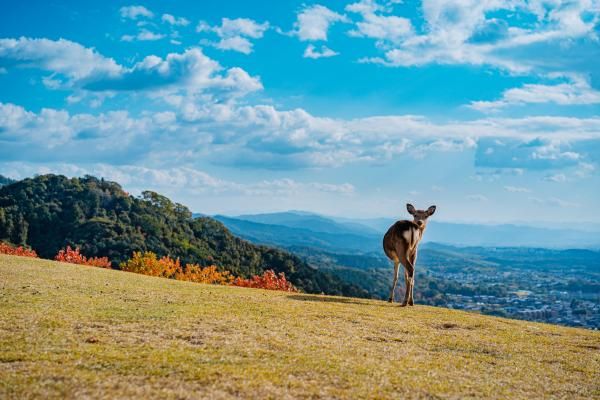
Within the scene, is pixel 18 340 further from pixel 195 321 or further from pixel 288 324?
pixel 288 324

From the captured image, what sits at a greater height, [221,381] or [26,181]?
[26,181]

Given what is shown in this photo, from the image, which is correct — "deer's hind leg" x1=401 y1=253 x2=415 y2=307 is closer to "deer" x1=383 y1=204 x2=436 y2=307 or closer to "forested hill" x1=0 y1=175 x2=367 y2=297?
"deer" x1=383 y1=204 x2=436 y2=307

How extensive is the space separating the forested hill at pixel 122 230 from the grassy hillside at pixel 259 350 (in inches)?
3926

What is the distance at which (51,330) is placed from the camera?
531 inches

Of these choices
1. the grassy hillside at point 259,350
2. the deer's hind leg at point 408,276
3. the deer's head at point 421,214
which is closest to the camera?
the grassy hillside at point 259,350

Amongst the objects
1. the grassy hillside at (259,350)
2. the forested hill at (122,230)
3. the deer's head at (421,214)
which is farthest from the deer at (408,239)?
the forested hill at (122,230)

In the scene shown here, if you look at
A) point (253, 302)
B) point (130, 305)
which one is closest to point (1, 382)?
point (130, 305)

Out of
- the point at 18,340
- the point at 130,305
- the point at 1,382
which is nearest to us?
the point at 1,382

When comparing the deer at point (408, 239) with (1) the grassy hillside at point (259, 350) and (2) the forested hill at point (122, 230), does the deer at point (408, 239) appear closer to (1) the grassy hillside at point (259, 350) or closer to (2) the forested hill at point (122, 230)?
(1) the grassy hillside at point (259, 350)

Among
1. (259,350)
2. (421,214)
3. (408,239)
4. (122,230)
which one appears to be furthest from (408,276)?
(122,230)

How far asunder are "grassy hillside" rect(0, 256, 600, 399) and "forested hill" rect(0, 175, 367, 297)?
9972 centimetres

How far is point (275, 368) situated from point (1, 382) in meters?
5.37

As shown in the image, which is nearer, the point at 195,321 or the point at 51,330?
the point at 51,330

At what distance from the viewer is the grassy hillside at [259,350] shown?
10.0 m
